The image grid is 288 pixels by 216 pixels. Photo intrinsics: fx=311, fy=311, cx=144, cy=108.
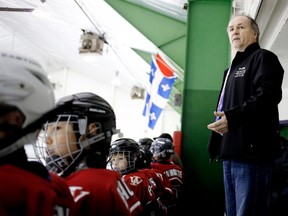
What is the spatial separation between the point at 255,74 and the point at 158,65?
145 inches

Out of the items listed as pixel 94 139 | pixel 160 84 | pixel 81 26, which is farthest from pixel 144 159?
pixel 81 26

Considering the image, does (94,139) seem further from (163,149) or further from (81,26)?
(81,26)

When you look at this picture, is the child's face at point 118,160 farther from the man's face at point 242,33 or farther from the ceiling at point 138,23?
the ceiling at point 138,23

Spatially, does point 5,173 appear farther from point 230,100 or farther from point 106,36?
point 106,36

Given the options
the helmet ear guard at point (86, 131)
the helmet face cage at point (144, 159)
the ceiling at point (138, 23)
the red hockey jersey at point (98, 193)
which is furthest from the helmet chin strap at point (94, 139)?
the ceiling at point (138, 23)

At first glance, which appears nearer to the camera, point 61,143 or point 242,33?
point 61,143

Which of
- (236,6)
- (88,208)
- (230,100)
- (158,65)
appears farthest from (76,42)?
(88,208)

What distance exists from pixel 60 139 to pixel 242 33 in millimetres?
1389

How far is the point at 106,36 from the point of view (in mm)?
6719

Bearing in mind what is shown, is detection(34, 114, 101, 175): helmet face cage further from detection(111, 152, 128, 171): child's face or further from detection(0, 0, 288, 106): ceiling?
detection(0, 0, 288, 106): ceiling

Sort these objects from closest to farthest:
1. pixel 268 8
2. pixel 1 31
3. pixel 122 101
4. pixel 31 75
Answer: pixel 31 75, pixel 268 8, pixel 1 31, pixel 122 101

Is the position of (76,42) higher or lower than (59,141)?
higher

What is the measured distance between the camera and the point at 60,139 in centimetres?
143

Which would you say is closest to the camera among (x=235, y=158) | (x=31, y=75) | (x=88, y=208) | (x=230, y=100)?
(x=31, y=75)
